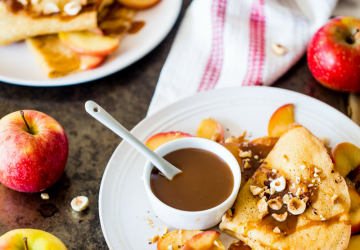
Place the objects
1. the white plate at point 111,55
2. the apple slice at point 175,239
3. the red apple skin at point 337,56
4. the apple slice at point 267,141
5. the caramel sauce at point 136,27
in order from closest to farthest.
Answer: the apple slice at point 175,239, the apple slice at point 267,141, the red apple skin at point 337,56, the white plate at point 111,55, the caramel sauce at point 136,27

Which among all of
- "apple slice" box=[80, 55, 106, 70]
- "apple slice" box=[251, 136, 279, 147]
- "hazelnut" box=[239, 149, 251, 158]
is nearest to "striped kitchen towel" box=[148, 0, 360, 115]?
"apple slice" box=[80, 55, 106, 70]

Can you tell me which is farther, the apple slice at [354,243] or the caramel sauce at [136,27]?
the caramel sauce at [136,27]

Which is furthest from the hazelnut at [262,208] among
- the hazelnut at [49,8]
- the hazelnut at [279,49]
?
the hazelnut at [49,8]

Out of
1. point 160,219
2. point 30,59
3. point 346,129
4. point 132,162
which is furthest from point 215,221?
point 30,59

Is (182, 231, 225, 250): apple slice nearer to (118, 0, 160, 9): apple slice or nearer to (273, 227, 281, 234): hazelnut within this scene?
(273, 227, 281, 234): hazelnut

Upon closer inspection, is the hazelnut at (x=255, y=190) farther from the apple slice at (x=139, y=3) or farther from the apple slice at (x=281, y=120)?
the apple slice at (x=139, y=3)

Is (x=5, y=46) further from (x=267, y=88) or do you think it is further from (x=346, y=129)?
(x=346, y=129)

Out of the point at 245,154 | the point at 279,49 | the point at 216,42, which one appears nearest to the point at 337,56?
the point at 279,49
